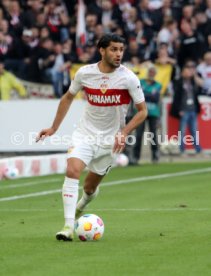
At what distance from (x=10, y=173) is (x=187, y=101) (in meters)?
5.97

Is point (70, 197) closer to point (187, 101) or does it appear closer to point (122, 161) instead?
point (122, 161)

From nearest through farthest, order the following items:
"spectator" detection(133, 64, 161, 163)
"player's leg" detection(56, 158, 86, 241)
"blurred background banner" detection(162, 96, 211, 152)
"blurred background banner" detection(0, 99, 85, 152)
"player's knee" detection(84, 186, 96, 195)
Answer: "player's leg" detection(56, 158, 86, 241) → "player's knee" detection(84, 186, 96, 195) → "blurred background banner" detection(0, 99, 85, 152) → "spectator" detection(133, 64, 161, 163) → "blurred background banner" detection(162, 96, 211, 152)

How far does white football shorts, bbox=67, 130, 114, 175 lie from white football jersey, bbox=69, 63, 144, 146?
97mm

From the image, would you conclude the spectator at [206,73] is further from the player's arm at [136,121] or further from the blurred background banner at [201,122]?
the player's arm at [136,121]

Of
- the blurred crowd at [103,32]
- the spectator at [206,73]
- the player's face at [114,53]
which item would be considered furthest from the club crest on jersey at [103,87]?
the spectator at [206,73]

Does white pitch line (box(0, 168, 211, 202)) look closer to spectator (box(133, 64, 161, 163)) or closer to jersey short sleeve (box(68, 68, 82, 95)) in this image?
spectator (box(133, 64, 161, 163))

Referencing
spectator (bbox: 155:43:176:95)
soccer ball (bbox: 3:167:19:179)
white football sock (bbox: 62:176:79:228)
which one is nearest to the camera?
white football sock (bbox: 62:176:79:228)

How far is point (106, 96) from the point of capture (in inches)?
461

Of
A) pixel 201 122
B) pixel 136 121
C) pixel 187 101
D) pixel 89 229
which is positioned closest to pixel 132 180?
pixel 187 101

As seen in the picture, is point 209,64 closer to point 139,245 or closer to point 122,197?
point 122,197

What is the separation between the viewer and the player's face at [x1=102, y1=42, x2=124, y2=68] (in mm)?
11438

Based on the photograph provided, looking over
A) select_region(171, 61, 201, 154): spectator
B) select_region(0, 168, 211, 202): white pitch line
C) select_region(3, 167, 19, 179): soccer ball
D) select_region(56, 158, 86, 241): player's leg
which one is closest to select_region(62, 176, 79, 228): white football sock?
select_region(56, 158, 86, 241): player's leg

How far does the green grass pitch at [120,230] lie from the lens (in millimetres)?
9133

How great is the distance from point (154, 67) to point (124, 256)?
1432 centimetres
